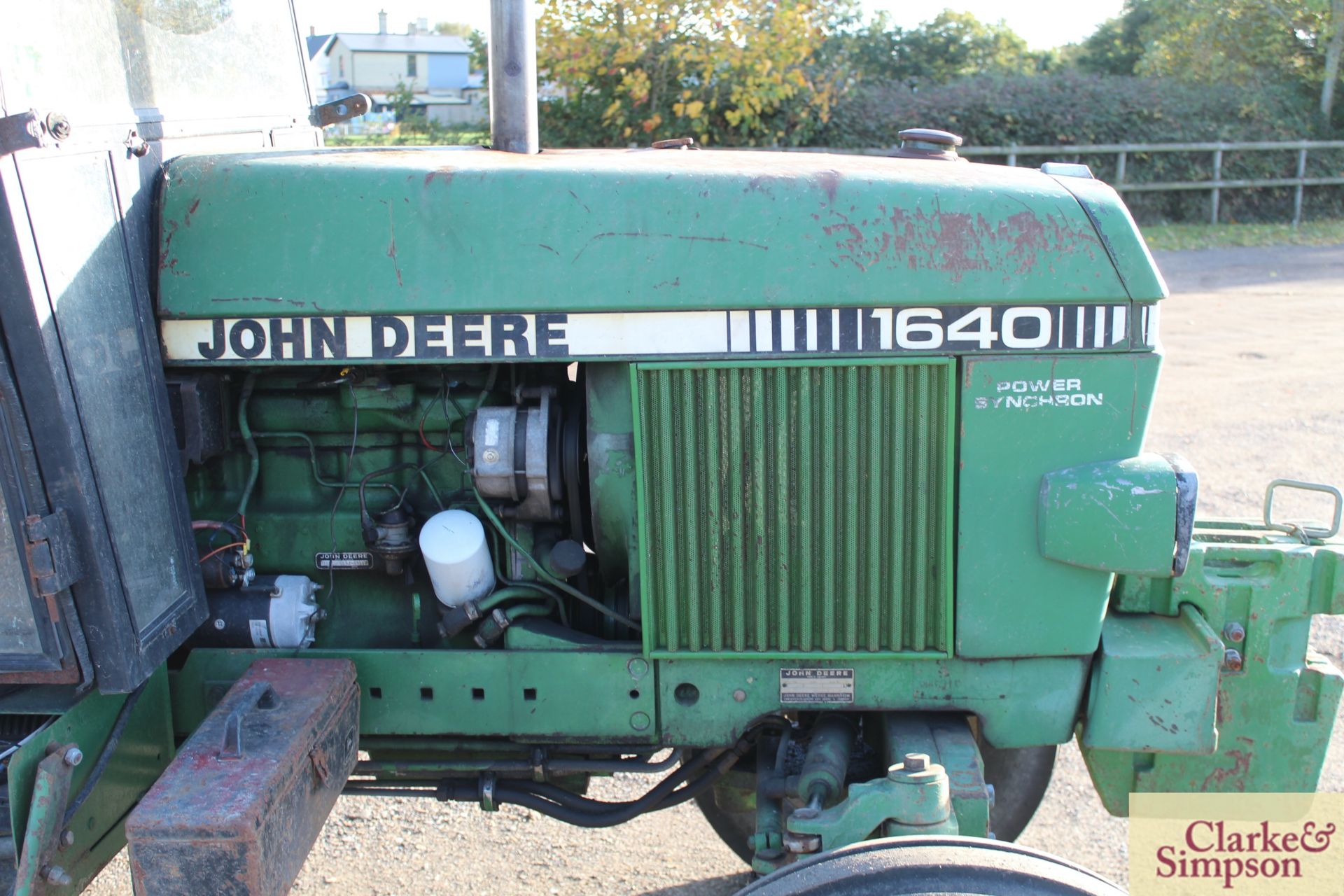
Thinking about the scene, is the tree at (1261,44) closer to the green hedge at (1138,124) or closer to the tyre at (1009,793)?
the green hedge at (1138,124)

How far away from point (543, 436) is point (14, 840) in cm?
121

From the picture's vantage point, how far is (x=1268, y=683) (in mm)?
2676

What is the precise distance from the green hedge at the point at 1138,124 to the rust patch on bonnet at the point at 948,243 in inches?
523

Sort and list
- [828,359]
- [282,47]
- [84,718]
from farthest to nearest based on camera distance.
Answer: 1. [282,47]
2. [828,359]
3. [84,718]

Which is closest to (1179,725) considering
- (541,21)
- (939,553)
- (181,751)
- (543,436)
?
(939,553)

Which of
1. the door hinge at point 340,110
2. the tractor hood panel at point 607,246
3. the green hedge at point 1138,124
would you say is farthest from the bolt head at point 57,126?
the green hedge at point 1138,124

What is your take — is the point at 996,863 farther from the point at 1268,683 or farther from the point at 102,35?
the point at 102,35

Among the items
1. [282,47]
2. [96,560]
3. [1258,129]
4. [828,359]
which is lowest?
[1258,129]

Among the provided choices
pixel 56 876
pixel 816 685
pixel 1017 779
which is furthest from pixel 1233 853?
pixel 56 876

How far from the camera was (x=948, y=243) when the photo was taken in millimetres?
2328

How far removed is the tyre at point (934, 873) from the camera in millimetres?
2037

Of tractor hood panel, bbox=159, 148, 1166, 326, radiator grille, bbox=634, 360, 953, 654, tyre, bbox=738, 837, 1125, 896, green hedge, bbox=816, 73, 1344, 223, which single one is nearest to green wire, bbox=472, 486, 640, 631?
radiator grille, bbox=634, 360, 953, 654

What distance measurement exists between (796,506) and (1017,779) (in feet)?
4.16

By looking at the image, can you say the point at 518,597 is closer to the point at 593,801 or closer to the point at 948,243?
the point at 593,801
